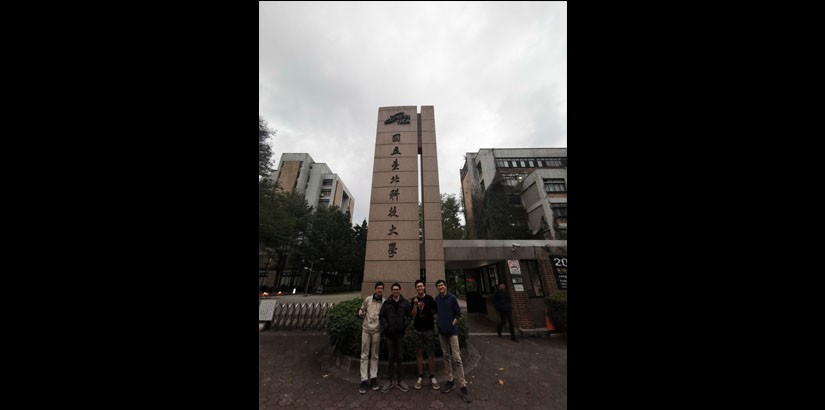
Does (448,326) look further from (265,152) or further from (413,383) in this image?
(265,152)

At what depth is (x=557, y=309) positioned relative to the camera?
948 centimetres

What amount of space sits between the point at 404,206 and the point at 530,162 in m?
26.4

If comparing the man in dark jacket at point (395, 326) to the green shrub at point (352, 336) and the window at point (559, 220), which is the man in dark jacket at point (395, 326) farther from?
the window at point (559, 220)

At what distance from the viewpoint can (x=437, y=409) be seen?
4438 mm

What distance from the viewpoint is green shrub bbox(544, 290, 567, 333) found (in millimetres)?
9289

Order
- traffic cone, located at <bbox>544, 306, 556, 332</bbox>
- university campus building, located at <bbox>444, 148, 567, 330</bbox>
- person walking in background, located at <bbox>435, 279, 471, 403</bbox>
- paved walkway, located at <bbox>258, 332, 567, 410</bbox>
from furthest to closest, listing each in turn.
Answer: university campus building, located at <bbox>444, 148, 567, 330</bbox>
traffic cone, located at <bbox>544, 306, 556, 332</bbox>
person walking in background, located at <bbox>435, 279, 471, 403</bbox>
paved walkway, located at <bbox>258, 332, 567, 410</bbox>

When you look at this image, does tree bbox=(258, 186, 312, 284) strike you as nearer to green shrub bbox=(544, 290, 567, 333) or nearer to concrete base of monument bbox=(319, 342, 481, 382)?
concrete base of monument bbox=(319, 342, 481, 382)

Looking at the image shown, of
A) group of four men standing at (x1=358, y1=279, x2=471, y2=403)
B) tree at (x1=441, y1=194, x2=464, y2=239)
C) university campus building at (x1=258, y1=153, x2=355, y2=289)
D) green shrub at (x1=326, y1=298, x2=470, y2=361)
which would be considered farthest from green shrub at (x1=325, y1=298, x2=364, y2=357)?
university campus building at (x1=258, y1=153, x2=355, y2=289)

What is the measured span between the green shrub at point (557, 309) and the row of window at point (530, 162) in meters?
22.8

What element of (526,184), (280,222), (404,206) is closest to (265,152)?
(280,222)

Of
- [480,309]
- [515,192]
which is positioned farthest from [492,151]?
[480,309]

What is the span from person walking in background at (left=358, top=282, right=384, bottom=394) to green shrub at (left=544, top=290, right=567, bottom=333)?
725 centimetres
